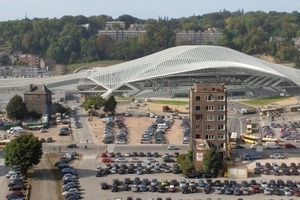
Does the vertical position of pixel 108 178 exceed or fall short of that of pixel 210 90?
it falls short

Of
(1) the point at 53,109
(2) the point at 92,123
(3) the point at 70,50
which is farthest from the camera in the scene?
(3) the point at 70,50

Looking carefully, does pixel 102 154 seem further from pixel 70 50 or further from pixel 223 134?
pixel 70 50

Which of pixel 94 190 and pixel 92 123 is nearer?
pixel 94 190

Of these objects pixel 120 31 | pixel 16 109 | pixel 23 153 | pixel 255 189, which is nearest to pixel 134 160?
pixel 23 153

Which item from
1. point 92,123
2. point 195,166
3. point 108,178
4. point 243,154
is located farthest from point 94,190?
point 92,123

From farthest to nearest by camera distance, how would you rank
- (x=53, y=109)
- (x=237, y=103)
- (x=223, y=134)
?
(x=237, y=103) → (x=53, y=109) → (x=223, y=134)

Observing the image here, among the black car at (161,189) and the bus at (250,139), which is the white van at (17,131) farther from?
the black car at (161,189)

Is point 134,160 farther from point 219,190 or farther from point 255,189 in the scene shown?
point 255,189

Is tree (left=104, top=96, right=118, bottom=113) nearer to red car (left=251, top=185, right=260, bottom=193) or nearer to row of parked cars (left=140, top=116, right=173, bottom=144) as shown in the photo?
row of parked cars (left=140, top=116, right=173, bottom=144)
